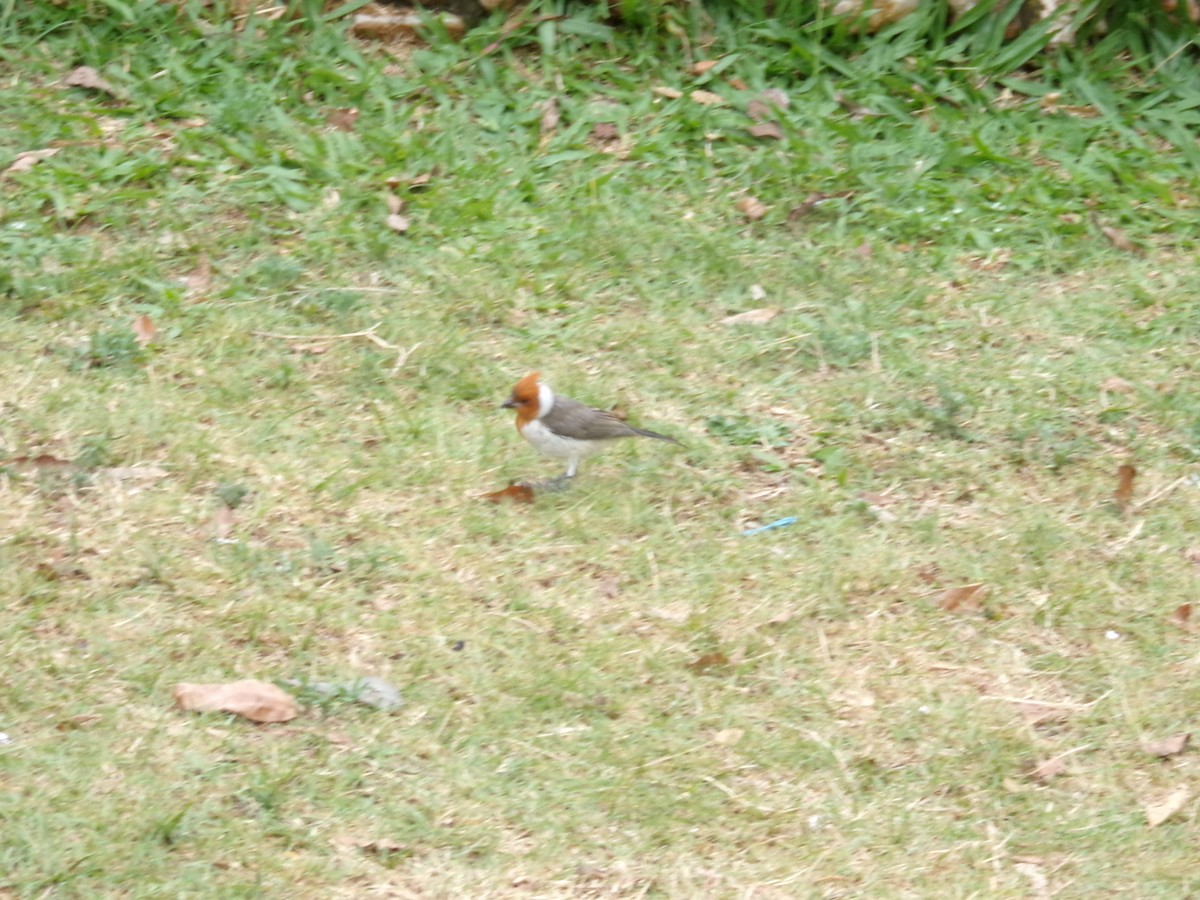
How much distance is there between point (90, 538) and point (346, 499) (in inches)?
34.7

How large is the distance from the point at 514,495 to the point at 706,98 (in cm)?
347

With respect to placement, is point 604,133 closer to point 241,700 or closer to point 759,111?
point 759,111

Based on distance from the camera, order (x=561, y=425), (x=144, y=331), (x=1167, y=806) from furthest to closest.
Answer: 1. (x=144, y=331)
2. (x=561, y=425)
3. (x=1167, y=806)

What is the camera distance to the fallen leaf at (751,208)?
291 inches

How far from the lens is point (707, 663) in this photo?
4672mm

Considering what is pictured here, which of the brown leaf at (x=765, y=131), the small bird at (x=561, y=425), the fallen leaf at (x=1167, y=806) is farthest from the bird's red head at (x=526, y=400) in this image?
the brown leaf at (x=765, y=131)

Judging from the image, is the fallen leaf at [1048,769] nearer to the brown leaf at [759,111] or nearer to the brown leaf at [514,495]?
the brown leaf at [514,495]

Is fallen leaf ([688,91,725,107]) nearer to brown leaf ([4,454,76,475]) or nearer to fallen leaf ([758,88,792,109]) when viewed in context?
fallen leaf ([758,88,792,109])

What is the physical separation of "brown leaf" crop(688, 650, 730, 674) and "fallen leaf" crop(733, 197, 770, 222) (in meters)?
3.27

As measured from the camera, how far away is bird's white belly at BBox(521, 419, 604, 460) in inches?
214

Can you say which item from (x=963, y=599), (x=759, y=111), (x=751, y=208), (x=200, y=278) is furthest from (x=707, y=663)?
(x=759, y=111)

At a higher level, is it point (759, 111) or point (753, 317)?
point (759, 111)

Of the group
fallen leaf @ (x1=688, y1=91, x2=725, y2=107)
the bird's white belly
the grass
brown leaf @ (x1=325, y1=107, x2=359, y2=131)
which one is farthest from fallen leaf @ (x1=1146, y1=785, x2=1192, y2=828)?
brown leaf @ (x1=325, y1=107, x2=359, y2=131)

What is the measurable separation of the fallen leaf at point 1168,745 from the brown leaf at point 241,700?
2553 millimetres
